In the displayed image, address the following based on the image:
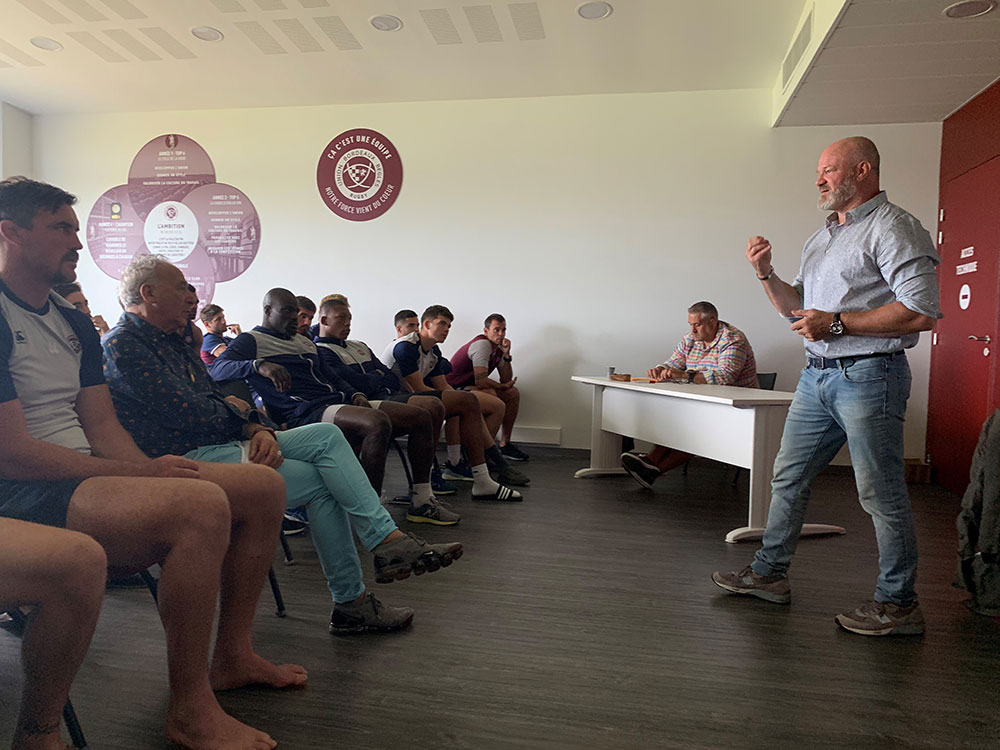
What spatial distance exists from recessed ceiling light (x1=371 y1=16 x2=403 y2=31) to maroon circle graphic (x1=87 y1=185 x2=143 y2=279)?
10.3 ft

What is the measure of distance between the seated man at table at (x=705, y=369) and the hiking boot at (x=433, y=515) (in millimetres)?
1345

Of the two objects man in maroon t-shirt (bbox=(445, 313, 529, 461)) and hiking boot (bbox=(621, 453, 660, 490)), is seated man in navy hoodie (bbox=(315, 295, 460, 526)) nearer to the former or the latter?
man in maroon t-shirt (bbox=(445, 313, 529, 461))

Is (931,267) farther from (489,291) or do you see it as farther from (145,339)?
(489,291)

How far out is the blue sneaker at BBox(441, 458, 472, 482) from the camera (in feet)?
14.0

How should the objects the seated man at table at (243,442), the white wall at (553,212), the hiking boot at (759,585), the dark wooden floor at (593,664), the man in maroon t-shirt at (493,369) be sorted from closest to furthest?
the dark wooden floor at (593,664), the seated man at table at (243,442), the hiking boot at (759,585), the man in maroon t-shirt at (493,369), the white wall at (553,212)

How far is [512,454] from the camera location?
5.20m

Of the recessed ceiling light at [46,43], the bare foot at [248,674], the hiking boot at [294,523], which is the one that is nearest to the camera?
the bare foot at [248,674]

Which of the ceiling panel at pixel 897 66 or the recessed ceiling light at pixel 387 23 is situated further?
the recessed ceiling light at pixel 387 23

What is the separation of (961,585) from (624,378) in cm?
236

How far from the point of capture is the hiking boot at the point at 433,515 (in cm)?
322

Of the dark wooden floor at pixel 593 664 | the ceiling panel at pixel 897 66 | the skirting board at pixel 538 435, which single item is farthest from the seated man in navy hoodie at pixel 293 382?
the ceiling panel at pixel 897 66

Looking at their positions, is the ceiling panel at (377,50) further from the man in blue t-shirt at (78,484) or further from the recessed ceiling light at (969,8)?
the man in blue t-shirt at (78,484)

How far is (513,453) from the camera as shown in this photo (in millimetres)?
5207

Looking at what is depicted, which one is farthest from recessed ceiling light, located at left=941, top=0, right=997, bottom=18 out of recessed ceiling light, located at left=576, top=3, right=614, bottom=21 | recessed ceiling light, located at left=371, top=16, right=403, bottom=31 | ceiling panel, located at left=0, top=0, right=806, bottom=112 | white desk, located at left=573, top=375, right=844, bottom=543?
recessed ceiling light, located at left=371, top=16, right=403, bottom=31
